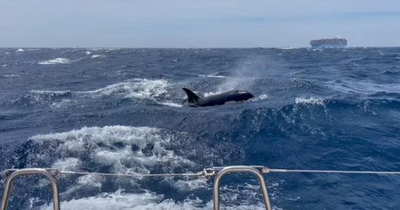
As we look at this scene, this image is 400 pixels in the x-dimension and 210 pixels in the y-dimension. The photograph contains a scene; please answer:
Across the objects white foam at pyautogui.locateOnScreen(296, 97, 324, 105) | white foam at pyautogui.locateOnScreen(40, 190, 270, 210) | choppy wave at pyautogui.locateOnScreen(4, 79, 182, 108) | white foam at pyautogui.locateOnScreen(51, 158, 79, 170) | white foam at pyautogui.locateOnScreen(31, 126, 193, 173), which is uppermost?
white foam at pyautogui.locateOnScreen(296, 97, 324, 105)

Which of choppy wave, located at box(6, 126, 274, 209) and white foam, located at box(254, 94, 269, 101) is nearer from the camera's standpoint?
choppy wave, located at box(6, 126, 274, 209)

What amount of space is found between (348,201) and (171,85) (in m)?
21.0

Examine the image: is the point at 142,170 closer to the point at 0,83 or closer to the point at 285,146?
the point at 285,146

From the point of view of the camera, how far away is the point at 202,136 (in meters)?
13.4

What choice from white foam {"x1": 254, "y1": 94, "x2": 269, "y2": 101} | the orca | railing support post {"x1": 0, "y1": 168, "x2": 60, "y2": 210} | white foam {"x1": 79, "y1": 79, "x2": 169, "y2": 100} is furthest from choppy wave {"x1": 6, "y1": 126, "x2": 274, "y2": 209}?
white foam {"x1": 79, "y1": 79, "x2": 169, "y2": 100}

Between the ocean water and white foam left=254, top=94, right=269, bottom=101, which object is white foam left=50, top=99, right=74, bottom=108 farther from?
white foam left=254, top=94, right=269, bottom=101

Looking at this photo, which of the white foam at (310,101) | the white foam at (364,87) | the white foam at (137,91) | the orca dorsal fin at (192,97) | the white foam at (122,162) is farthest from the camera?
the white foam at (137,91)

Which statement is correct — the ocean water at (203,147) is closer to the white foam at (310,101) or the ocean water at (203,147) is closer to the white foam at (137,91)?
the white foam at (310,101)

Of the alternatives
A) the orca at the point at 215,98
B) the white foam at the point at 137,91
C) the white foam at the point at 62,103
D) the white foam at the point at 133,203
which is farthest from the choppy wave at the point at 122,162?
the white foam at the point at 137,91

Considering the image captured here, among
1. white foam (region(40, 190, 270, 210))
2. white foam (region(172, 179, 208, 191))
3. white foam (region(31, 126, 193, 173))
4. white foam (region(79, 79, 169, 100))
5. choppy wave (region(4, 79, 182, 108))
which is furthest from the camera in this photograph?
white foam (region(79, 79, 169, 100))

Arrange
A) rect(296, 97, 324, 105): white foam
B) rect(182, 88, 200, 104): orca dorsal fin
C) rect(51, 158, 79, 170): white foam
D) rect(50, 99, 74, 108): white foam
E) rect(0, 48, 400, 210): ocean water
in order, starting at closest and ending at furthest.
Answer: rect(0, 48, 400, 210): ocean water → rect(51, 158, 79, 170): white foam → rect(296, 97, 324, 105): white foam → rect(182, 88, 200, 104): orca dorsal fin → rect(50, 99, 74, 108): white foam

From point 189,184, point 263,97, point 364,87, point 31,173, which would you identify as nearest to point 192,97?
point 263,97

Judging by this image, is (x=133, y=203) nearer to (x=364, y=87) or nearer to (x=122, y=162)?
(x=122, y=162)

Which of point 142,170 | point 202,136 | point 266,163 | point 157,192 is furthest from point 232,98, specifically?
point 157,192
